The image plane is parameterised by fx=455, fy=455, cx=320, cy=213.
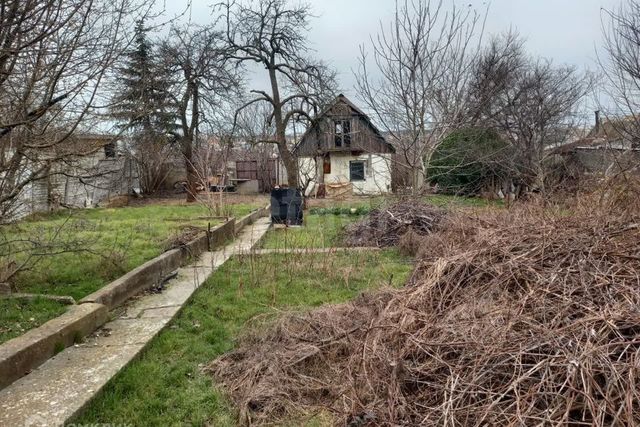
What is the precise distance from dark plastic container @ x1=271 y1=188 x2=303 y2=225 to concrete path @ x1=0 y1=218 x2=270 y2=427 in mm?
7631

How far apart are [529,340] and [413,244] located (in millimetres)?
6141

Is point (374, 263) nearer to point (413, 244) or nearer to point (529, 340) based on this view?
point (413, 244)

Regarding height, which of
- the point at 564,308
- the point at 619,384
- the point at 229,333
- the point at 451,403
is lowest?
the point at 229,333

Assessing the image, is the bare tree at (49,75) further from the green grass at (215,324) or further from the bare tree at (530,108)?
the bare tree at (530,108)

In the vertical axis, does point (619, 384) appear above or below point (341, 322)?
above

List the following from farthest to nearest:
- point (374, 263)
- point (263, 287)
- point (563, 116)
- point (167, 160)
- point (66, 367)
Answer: point (167, 160) < point (563, 116) < point (374, 263) < point (263, 287) < point (66, 367)

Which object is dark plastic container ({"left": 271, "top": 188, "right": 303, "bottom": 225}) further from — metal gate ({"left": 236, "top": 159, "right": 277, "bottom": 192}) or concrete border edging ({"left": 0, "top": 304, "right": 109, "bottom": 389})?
metal gate ({"left": 236, "top": 159, "right": 277, "bottom": 192})

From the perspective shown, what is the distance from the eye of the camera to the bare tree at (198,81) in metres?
19.4

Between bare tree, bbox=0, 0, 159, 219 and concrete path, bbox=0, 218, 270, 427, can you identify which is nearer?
concrete path, bbox=0, 218, 270, 427

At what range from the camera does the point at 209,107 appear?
856 inches

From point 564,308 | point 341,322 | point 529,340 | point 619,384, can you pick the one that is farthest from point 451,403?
point 341,322

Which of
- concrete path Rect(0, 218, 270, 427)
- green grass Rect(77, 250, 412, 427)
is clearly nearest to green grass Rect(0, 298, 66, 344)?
concrete path Rect(0, 218, 270, 427)

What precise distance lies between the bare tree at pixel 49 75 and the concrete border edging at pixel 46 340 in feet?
5.56

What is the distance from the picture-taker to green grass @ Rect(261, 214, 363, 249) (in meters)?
8.88
